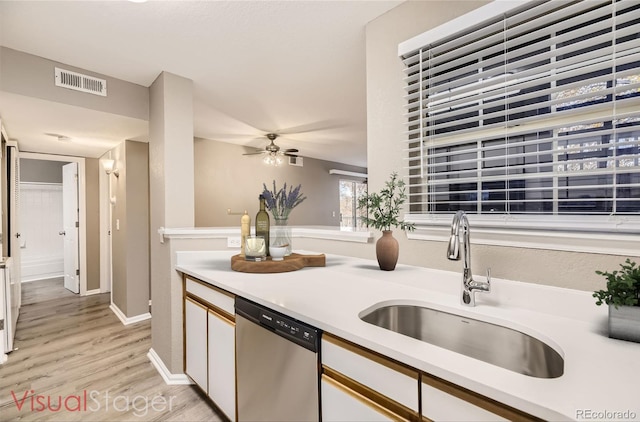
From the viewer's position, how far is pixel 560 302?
3.61 ft

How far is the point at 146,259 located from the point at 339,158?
4425mm

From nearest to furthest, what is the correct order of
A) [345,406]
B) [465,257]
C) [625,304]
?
[625,304]
[345,406]
[465,257]

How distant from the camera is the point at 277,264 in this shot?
1821mm

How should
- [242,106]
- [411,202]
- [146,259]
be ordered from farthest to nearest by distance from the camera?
[146,259] → [242,106] → [411,202]

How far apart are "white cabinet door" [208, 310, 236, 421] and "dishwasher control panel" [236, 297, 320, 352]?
215 mm

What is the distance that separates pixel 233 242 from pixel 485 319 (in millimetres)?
1840

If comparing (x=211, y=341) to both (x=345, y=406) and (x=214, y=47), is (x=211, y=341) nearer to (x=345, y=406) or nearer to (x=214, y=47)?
(x=345, y=406)

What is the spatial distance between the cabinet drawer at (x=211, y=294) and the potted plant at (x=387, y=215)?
848 millimetres

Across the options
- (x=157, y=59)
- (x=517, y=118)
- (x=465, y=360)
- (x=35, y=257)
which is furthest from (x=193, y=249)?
(x=35, y=257)

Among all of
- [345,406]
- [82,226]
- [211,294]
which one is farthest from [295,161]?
[345,406]

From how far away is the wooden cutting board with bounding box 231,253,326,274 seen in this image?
1803 millimetres

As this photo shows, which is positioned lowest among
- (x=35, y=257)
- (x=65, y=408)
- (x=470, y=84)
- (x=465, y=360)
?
(x=65, y=408)

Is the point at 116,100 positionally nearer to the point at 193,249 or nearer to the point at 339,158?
the point at 193,249

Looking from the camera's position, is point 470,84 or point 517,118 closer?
point 517,118
